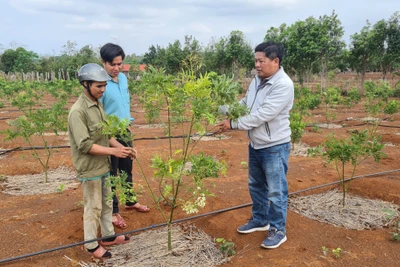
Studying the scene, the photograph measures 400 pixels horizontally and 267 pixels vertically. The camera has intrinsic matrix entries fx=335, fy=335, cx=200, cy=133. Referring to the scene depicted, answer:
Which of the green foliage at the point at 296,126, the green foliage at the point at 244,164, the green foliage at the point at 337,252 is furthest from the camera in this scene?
the green foliage at the point at 296,126

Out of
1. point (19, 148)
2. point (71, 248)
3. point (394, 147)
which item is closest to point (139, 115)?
point (19, 148)

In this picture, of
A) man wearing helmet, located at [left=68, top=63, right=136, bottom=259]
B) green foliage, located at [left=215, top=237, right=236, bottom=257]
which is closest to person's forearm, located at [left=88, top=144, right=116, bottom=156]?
man wearing helmet, located at [left=68, top=63, right=136, bottom=259]

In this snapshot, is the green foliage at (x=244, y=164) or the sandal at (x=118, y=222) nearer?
the sandal at (x=118, y=222)

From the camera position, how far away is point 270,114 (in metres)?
3.11

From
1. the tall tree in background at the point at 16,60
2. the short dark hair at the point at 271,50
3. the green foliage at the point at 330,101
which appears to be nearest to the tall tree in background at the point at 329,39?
the green foliage at the point at 330,101

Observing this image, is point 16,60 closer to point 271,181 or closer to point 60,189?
point 60,189

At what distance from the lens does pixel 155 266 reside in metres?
3.08

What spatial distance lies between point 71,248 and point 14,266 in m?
0.51

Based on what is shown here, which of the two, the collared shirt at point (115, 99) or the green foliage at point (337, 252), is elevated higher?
the collared shirt at point (115, 99)

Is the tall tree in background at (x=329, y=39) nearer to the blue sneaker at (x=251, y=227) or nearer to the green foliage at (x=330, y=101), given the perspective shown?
the green foliage at (x=330, y=101)

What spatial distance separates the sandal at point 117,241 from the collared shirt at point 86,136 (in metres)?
0.82

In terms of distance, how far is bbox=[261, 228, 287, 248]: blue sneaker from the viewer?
3316 millimetres

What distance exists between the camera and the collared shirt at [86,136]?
2752 millimetres

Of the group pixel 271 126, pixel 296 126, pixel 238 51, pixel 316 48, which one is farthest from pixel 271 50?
pixel 238 51
